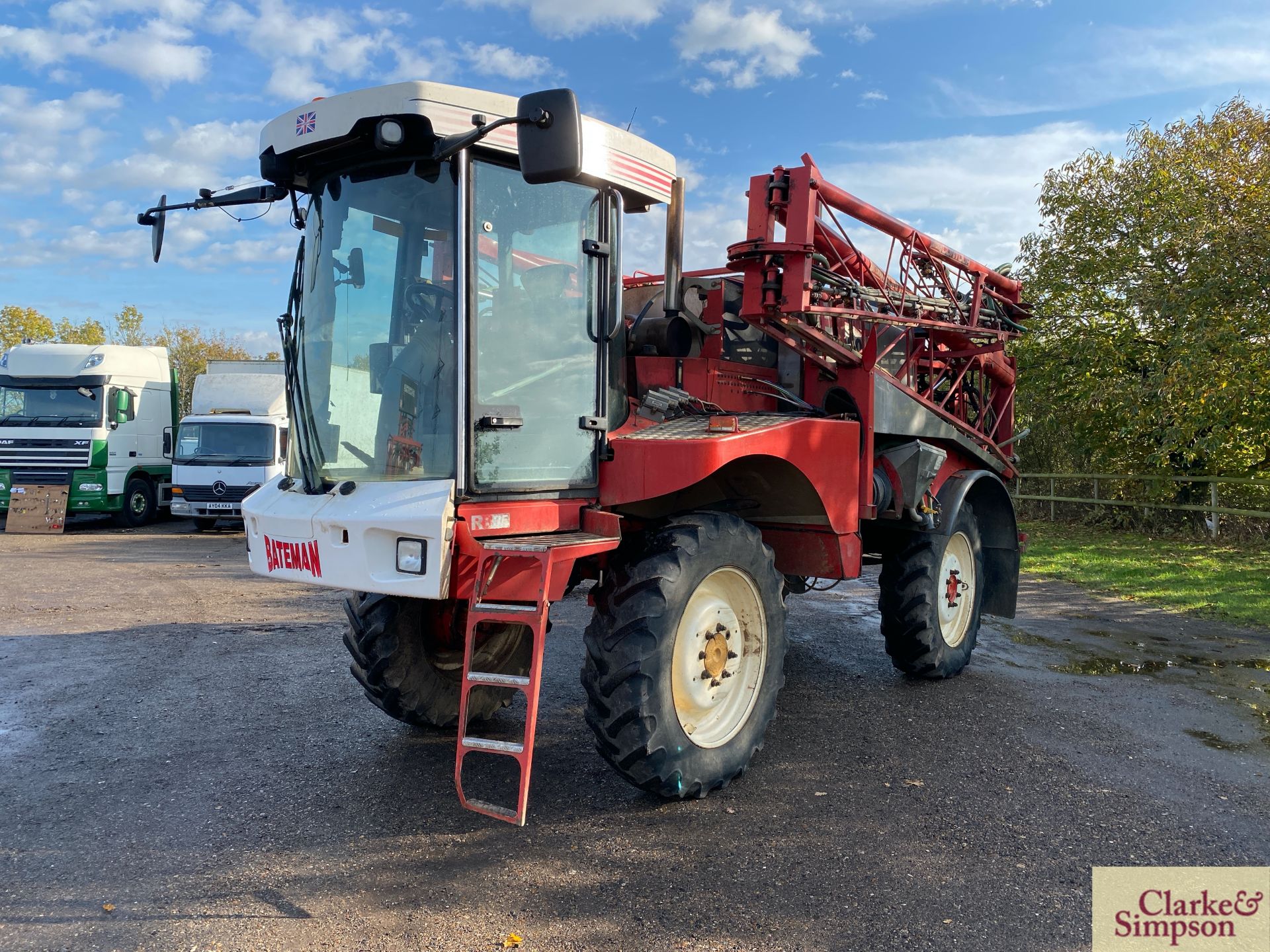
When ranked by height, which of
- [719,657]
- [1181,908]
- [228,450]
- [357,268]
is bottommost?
[1181,908]

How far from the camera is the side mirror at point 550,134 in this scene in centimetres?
309

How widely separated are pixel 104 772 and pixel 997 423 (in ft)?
21.6

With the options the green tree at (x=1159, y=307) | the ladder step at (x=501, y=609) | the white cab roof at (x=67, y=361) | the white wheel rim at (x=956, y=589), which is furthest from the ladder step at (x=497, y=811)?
the white cab roof at (x=67, y=361)

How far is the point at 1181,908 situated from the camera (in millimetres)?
3211

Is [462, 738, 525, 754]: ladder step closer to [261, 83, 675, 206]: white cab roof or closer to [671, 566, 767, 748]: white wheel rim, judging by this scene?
[671, 566, 767, 748]: white wheel rim

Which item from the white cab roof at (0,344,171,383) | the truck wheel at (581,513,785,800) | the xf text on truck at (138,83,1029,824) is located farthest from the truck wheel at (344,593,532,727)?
the white cab roof at (0,344,171,383)

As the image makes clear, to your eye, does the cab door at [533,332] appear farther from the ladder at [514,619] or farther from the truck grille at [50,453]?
the truck grille at [50,453]

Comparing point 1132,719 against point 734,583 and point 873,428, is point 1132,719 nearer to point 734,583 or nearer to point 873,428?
point 873,428

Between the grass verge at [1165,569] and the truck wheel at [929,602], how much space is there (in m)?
4.08

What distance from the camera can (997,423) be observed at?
7.40 meters

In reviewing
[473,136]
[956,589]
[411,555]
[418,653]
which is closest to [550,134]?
[473,136]

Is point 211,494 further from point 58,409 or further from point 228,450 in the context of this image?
point 58,409

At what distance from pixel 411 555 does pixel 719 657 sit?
5.10 feet

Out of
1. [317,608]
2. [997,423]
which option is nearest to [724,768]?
[997,423]
